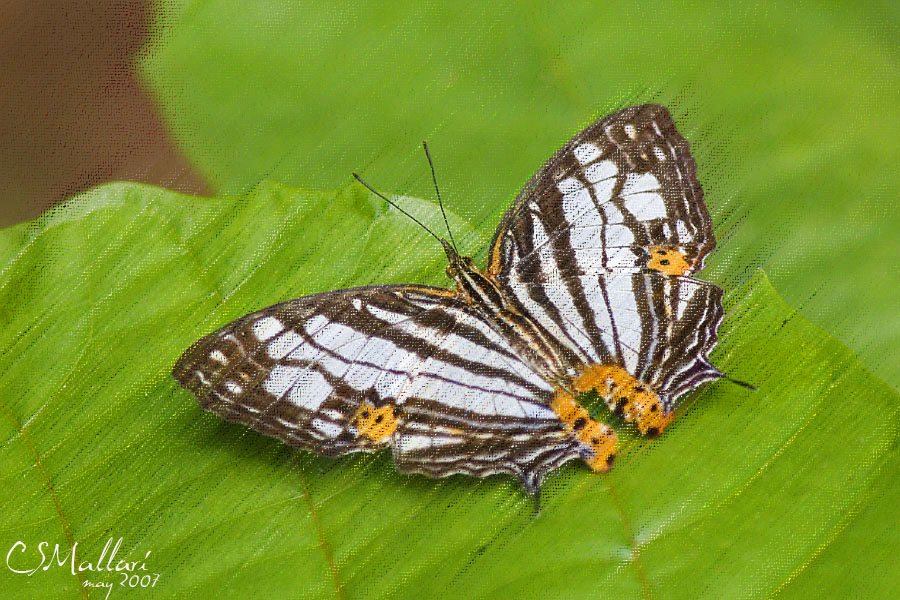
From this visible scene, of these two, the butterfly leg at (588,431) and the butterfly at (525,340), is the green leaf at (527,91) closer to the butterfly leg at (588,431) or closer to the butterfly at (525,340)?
the butterfly at (525,340)

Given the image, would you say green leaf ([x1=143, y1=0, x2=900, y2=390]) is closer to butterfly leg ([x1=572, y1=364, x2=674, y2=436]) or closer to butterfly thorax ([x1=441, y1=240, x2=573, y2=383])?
butterfly thorax ([x1=441, y1=240, x2=573, y2=383])

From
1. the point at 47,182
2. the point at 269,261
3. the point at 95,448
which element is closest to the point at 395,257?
the point at 269,261

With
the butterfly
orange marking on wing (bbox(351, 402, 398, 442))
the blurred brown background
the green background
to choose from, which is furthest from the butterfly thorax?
the blurred brown background

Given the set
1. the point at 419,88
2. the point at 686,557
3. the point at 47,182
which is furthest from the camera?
the point at 419,88

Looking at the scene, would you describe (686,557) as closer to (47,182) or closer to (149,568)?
(149,568)

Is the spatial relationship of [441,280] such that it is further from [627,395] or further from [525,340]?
[627,395]

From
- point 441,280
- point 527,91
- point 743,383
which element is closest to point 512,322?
point 441,280

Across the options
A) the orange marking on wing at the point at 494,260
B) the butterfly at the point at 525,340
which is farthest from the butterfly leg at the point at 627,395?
the orange marking on wing at the point at 494,260
